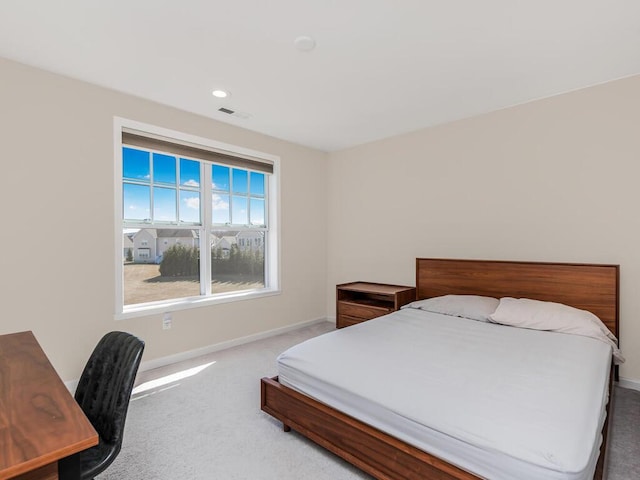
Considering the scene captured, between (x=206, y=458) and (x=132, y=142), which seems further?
(x=132, y=142)

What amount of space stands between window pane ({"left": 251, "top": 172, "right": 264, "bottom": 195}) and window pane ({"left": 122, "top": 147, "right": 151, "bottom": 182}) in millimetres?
1207

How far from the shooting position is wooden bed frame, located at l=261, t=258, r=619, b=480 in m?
1.50

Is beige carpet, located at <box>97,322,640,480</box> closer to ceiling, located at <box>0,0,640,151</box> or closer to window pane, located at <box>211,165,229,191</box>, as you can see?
window pane, located at <box>211,165,229,191</box>

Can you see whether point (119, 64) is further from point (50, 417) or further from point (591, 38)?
point (591, 38)

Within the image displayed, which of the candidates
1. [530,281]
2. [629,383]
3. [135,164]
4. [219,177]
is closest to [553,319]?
[530,281]

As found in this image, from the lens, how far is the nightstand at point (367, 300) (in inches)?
143

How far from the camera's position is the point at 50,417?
0.96 metres

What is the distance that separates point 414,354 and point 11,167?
123 inches

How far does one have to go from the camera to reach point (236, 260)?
398 cm

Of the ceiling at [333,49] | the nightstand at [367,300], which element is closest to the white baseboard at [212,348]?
the nightstand at [367,300]

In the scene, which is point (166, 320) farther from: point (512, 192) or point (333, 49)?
point (512, 192)

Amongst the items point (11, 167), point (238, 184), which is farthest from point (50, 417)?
point (238, 184)

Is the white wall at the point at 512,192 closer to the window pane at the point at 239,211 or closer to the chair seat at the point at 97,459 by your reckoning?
the window pane at the point at 239,211

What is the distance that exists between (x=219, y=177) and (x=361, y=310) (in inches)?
88.0
